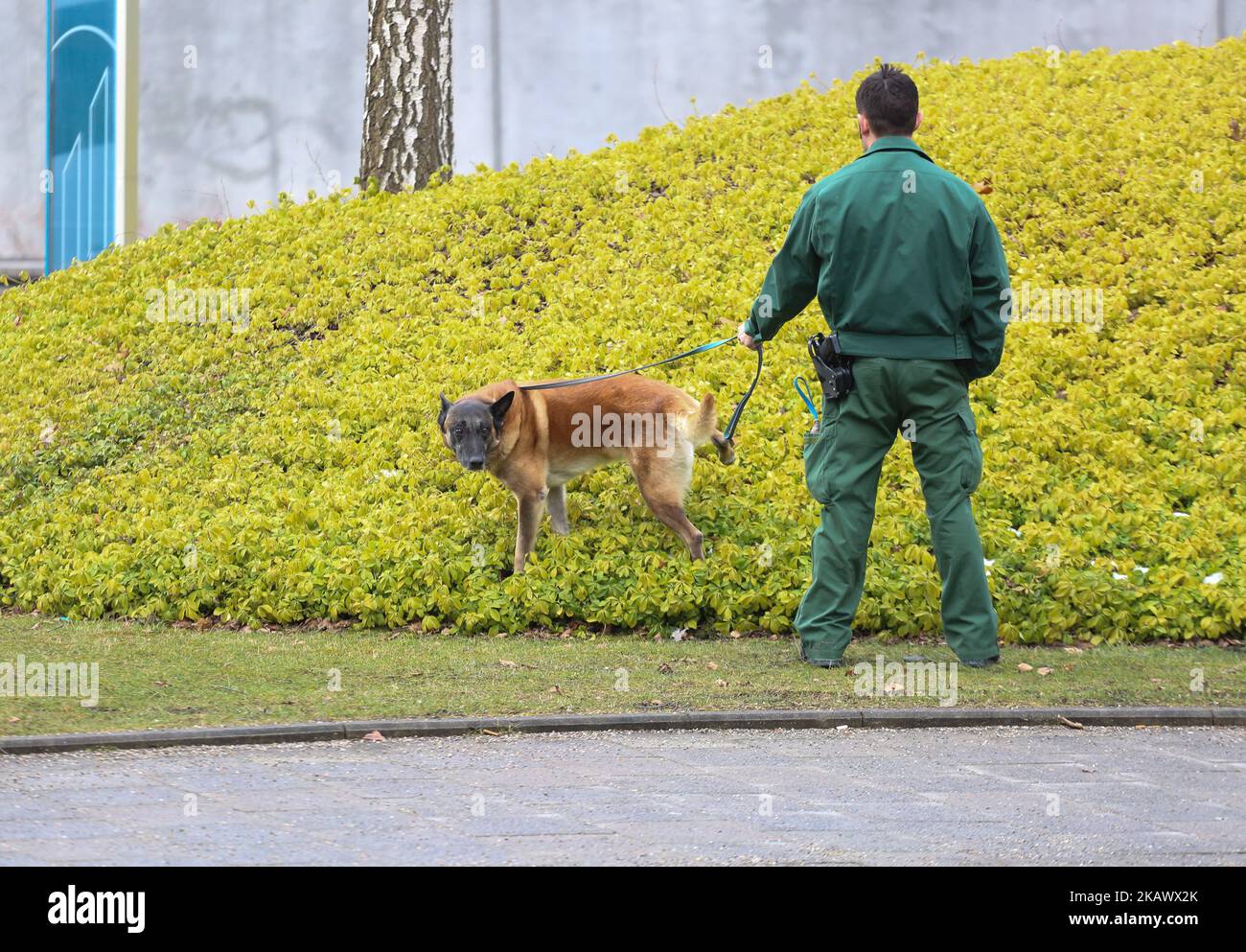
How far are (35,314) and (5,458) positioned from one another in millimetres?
3587

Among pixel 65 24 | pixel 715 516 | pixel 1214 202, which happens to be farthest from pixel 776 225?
pixel 65 24

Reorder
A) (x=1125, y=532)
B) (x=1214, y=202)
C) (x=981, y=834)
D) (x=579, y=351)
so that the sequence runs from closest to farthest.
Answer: (x=981, y=834) < (x=1125, y=532) < (x=579, y=351) < (x=1214, y=202)

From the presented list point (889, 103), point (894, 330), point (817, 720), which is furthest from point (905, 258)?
point (817, 720)

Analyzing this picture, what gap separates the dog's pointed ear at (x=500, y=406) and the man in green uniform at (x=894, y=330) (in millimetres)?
1754

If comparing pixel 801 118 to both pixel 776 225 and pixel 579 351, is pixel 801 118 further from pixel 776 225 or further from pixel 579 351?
pixel 579 351

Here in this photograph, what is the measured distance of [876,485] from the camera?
658 centimetres

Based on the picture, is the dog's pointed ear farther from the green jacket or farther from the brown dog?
the green jacket

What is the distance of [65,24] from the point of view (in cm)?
1733

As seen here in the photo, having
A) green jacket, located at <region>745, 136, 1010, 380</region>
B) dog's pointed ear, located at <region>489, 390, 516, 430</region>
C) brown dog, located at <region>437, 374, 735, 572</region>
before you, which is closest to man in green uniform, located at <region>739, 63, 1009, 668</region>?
green jacket, located at <region>745, 136, 1010, 380</region>

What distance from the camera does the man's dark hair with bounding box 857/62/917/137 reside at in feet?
21.0

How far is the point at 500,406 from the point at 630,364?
246cm

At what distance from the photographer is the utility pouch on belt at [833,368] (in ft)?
21.1

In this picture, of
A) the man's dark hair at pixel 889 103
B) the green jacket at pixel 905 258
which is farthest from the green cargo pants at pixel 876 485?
the man's dark hair at pixel 889 103

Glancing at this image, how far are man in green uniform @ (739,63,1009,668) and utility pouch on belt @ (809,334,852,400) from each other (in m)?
0.03
